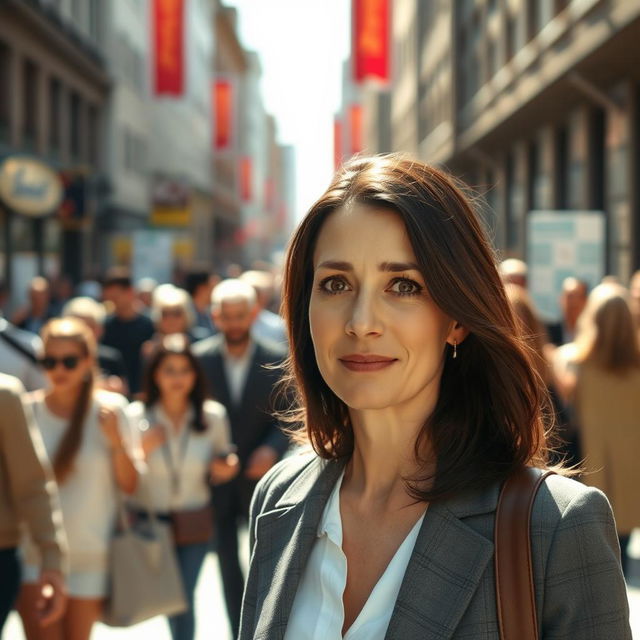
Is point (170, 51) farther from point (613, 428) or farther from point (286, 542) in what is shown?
point (286, 542)

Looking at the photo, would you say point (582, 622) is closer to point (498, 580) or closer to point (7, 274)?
point (498, 580)

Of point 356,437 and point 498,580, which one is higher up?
point 356,437

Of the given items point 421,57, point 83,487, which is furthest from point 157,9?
point 83,487

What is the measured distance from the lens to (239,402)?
7.98 meters

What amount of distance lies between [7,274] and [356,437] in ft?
88.2

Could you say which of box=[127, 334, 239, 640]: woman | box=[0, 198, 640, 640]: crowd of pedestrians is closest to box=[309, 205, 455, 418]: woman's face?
box=[0, 198, 640, 640]: crowd of pedestrians

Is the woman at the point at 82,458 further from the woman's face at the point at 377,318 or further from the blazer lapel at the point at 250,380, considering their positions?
the woman's face at the point at 377,318

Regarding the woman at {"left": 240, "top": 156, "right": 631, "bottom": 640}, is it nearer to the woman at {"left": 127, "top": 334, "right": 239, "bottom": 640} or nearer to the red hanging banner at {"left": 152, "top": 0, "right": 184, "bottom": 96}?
the woman at {"left": 127, "top": 334, "right": 239, "bottom": 640}

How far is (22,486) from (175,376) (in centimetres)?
255

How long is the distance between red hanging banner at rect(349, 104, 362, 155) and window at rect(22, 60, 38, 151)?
2909 centimetres

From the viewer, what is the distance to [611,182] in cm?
2059

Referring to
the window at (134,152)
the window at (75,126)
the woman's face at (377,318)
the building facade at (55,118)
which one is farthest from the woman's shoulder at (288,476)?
the window at (134,152)

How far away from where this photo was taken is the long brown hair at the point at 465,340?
234 centimetres

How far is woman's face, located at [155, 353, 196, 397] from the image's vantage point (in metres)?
7.23
